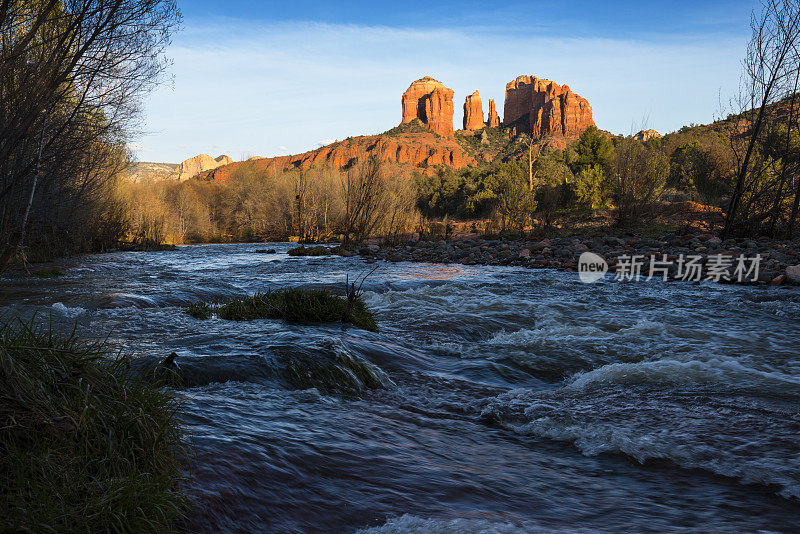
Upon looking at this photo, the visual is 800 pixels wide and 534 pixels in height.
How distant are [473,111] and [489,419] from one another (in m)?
173

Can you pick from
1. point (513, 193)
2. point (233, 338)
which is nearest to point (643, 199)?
point (513, 193)

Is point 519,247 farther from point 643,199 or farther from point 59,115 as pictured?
point 59,115

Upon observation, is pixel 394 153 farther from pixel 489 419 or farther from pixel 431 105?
pixel 489 419

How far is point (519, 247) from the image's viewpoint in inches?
735

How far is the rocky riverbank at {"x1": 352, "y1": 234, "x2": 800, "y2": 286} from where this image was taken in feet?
37.7

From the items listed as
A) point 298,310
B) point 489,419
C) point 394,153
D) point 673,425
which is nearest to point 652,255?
point 298,310

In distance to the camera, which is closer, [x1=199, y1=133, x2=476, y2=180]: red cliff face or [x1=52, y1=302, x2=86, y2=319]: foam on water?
[x1=52, y1=302, x2=86, y2=319]: foam on water

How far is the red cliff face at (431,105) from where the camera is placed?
157825 millimetres

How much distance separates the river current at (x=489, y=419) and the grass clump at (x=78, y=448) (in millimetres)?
273

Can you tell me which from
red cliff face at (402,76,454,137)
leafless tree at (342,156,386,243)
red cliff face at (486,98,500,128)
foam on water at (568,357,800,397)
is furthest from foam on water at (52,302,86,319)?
red cliff face at (486,98,500,128)

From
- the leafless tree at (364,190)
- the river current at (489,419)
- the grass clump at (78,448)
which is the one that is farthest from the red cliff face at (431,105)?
the grass clump at (78,448)

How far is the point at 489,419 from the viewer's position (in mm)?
3844

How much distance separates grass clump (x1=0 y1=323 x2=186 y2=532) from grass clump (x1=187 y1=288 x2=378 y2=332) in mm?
4352

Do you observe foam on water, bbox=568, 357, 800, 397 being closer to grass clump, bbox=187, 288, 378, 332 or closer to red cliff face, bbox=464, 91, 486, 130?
grass clump, bbox=187, 288, 378, 332
